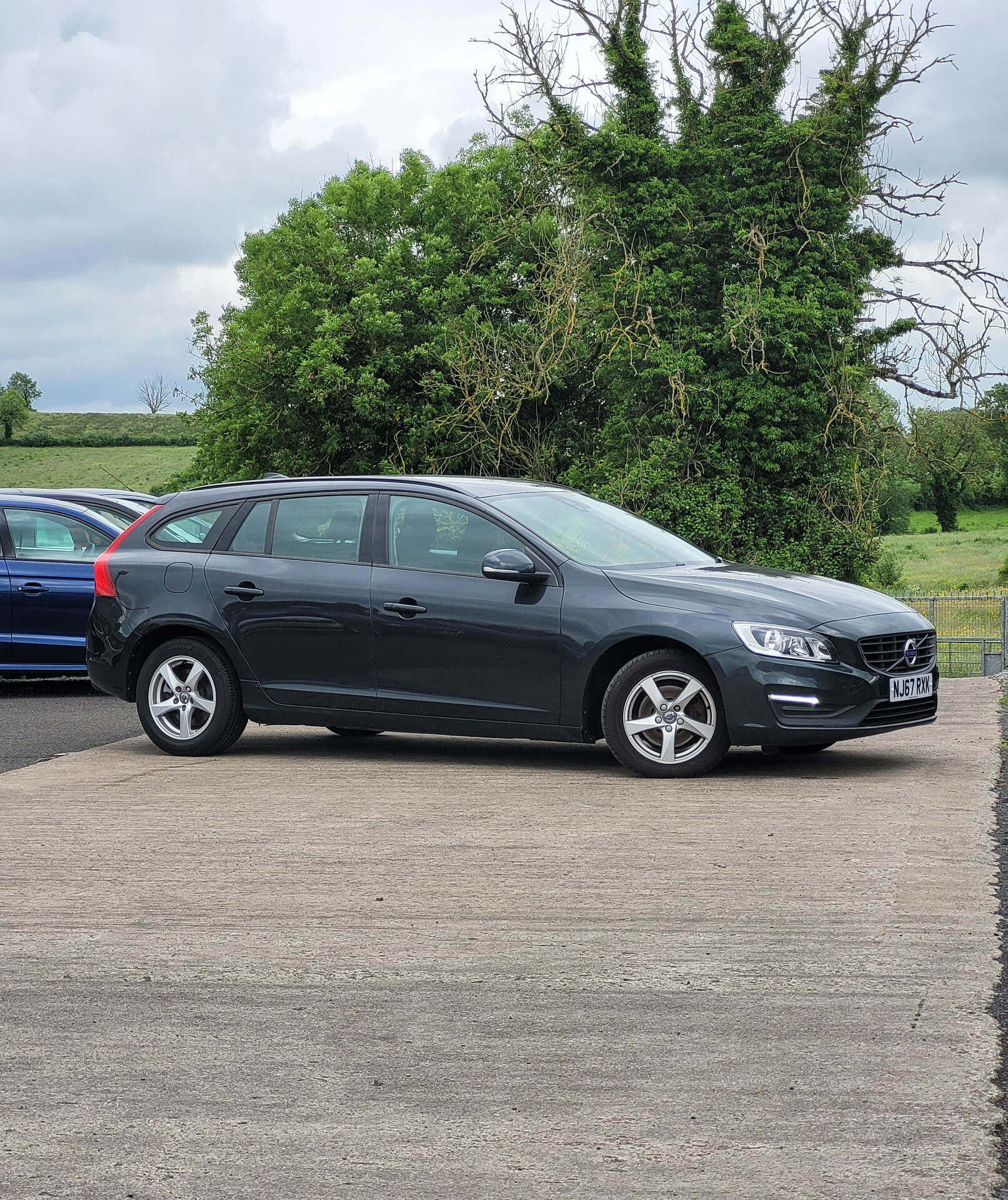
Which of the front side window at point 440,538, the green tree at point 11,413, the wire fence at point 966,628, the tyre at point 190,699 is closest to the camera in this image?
the front side window at point 440,538

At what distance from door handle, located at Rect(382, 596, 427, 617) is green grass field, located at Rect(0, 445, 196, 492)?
64436 millimetres

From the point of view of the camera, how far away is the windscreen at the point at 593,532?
362 inches

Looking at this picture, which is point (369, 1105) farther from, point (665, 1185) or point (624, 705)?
point (624, 705)

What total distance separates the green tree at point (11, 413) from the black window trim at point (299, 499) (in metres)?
Result: 93.3

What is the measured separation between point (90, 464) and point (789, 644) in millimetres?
81692

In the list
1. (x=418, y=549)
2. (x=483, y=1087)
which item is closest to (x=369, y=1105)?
(x=483, y=1087)

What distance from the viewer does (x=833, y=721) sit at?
27.4ft

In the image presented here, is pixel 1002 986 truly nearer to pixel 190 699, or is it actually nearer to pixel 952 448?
pixel 190 699

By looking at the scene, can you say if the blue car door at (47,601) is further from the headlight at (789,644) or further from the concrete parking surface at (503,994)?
the headlight at (789,644)

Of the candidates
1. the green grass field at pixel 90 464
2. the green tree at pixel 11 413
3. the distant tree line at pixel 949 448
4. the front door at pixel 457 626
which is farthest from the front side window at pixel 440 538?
the green tree at pixel 11 413

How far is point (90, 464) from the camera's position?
283 ft

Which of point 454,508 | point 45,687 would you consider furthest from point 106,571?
point 45,687

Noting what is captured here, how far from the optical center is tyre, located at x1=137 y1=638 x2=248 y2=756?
9.80m

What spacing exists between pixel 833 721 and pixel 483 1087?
4.92 metres
